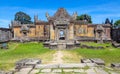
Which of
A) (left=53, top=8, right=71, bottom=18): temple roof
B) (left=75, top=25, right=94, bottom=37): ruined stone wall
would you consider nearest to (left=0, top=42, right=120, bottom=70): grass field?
(left=53, top=8, right=71, bottom=18): temple roof

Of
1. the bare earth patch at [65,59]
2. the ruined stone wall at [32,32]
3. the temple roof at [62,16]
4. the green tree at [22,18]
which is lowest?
the bare earth patch at [65,59]

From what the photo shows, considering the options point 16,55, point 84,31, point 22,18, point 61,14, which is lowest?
point 16,55

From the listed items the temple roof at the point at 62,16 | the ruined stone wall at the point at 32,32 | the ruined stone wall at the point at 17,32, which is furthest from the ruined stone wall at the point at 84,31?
the ruined stone wall at the point at 17,32

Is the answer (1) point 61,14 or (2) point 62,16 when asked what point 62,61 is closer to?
(2) point 62,16

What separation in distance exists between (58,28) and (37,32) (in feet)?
23.2

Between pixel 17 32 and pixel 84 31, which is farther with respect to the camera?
pixel 17 32

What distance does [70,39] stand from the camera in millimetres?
34406

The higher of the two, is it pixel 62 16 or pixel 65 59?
pixel 62 16

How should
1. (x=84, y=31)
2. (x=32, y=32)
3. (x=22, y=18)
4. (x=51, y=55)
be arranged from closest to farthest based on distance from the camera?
(x=51, y=55) < (x=84, y=31) < (x=32, y=32) < (x=22, y=18)

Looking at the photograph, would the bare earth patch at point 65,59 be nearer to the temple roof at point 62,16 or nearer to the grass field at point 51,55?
the grass field at point 51,55

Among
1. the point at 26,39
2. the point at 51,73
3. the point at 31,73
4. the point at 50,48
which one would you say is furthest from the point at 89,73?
the point at 26,39

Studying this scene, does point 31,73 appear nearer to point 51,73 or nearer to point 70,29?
point 51,73

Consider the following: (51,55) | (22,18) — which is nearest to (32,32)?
(51,55)

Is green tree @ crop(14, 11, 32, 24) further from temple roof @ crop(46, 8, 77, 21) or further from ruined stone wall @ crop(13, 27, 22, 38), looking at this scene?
temple roof @ crop(46, 8, 77, 21)
